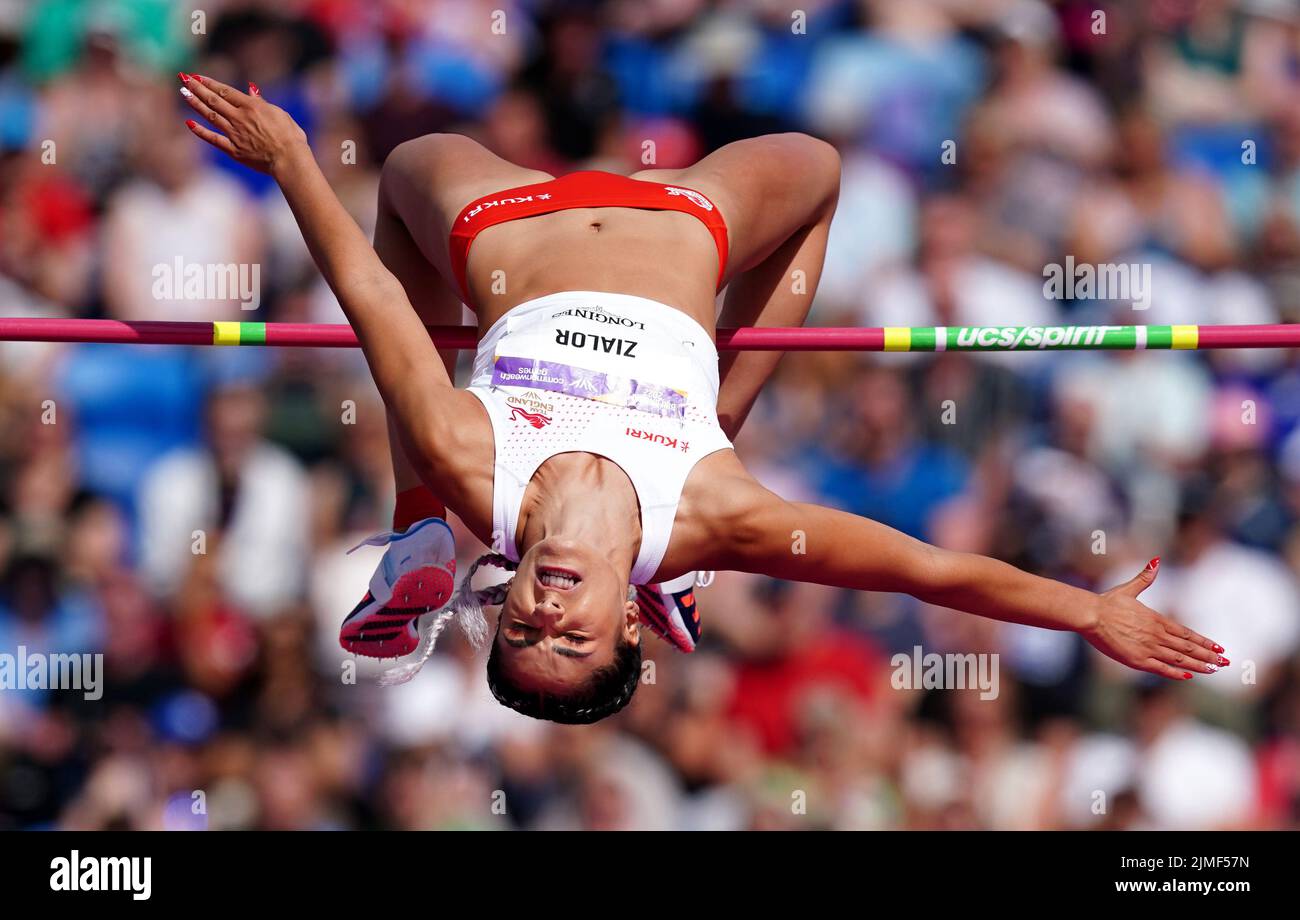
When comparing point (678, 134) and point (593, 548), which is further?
point (678, 134)

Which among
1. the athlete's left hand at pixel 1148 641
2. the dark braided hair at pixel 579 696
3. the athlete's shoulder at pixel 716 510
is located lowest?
the dark braided hair at pixel 579 696

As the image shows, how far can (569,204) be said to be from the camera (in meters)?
4.37

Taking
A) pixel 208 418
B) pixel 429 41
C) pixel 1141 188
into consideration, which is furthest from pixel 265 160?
pixel 1141 188

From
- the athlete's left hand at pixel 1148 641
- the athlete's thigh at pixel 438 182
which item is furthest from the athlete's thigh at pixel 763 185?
the athlete's left hand at pixel 1148 641

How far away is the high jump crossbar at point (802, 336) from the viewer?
4.43 m

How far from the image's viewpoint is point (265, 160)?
3867 millimetres

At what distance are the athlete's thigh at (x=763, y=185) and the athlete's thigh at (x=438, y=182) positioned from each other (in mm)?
504

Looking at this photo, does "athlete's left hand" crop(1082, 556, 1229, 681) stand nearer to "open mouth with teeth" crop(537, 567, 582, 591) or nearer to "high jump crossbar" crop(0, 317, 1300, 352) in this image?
Answer: "high jump crossbar" crop(0, 317, 1300, 352)

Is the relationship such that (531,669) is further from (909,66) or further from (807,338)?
(909,66)

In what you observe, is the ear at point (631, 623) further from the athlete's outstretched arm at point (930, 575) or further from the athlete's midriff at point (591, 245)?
the athlete's midriff at point (591, 245)

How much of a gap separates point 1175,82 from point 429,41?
383cm

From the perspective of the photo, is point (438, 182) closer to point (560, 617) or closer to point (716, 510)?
point (716, 510)

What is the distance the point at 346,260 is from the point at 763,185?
1.48m

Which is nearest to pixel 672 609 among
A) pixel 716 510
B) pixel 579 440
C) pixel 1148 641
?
pixel 716 510
